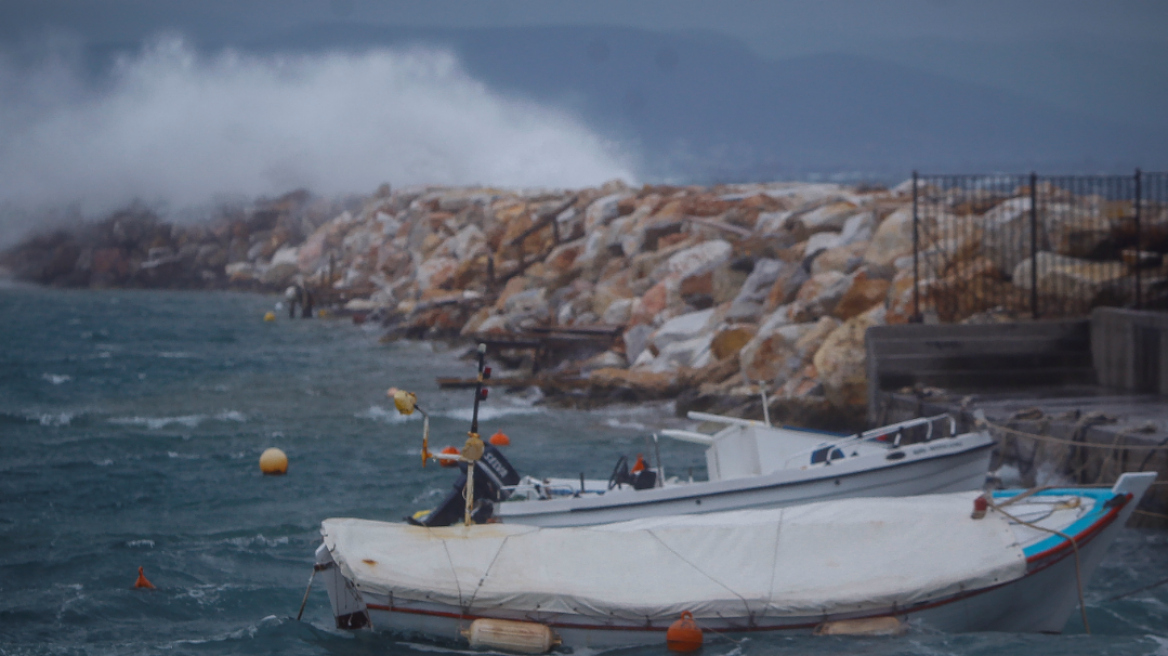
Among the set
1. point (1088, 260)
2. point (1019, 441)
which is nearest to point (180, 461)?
point (1019, 441)

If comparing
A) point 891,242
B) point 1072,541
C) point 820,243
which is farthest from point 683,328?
point 1072,541

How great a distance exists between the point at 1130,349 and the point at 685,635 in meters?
11.8

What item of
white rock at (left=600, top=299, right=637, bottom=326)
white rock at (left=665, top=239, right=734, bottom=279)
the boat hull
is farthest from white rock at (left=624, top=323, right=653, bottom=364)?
the boat hull

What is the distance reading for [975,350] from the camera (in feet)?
57.7

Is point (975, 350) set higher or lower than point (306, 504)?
higher

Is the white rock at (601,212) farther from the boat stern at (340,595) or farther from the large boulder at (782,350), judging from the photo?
the boat stern at (340,595)

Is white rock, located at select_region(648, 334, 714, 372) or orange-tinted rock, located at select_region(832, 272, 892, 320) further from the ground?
orange-tinted rock, located at select_region(832, 272, 892, 320)

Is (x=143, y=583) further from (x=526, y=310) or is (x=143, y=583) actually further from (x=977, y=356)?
(x=526, y=310)

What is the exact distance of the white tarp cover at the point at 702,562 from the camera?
28.7 ft

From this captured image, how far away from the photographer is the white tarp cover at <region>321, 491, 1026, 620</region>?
876 cm

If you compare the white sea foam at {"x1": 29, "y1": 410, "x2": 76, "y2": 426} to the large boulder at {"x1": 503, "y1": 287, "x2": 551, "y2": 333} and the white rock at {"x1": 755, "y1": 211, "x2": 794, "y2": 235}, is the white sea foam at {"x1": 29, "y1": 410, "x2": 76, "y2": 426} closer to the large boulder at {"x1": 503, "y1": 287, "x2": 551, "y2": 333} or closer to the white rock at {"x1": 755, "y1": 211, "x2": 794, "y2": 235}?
the large boulder at {"x1": 503, "y1": 287, "x2": 551, "y2": 333}

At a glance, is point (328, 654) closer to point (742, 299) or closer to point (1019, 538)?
point (1019, 538)

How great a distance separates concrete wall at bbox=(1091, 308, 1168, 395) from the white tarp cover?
328 inches

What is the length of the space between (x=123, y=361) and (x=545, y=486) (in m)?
26.4
